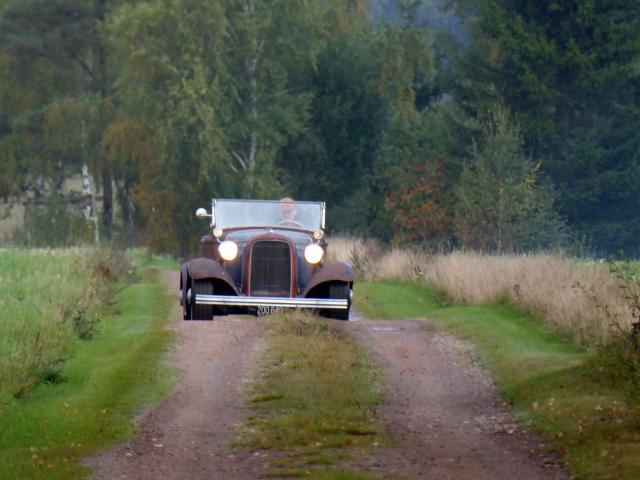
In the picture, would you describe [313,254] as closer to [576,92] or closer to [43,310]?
[43,310]

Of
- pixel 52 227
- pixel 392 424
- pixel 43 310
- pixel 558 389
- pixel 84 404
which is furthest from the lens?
pixel 52 227

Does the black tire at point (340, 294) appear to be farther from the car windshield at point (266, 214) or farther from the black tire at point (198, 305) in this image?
the car windshield at point (266, 214)

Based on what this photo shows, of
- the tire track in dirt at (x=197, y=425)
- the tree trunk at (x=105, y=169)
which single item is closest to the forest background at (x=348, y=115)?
the tree trunk at (x=105, y=169)

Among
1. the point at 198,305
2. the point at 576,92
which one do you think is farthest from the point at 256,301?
the point at 576,92

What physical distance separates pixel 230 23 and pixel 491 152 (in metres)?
16.5

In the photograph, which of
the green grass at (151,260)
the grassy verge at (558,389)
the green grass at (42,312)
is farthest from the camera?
the green grass at (151,260)

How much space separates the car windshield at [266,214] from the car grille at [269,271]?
4.88 feet

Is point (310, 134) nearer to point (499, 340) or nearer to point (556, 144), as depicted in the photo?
point (556, 144)

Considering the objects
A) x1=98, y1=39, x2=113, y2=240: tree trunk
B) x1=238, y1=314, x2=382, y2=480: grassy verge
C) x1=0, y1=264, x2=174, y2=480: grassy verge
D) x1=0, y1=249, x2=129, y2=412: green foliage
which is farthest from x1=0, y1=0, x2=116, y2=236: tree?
x1=238, y1=314, x2=382, y2=480: grassy verge

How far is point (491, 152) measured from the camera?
36.1 meters

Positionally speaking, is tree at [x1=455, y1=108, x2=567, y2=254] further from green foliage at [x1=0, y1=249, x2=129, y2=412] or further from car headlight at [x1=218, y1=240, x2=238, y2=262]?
car headlight at [x1=218, y1=240, x2=238, y2=262]

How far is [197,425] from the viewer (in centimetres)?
1209

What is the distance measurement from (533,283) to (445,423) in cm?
1036

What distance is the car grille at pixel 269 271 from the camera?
1850cm
